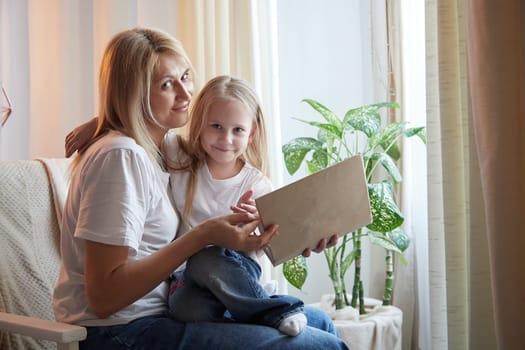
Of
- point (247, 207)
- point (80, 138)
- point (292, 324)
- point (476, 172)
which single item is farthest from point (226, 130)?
point (476, 172)

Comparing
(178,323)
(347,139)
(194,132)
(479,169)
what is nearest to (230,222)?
(178,323)

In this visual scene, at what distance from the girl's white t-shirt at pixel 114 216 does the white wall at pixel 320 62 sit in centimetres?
139

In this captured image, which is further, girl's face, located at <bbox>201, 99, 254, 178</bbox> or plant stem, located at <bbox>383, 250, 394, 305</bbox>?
plant stem, located at <bbox>383, 250, 394, 305</bbox>

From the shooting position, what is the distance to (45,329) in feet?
4.55

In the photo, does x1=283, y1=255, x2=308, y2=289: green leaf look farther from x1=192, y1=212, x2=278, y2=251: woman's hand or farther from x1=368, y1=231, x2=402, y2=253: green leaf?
x1=192, y1=212, x2=278, y2=251: woman's hand

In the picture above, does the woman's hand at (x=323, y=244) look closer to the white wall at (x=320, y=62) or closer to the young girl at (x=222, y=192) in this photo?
the young girl at (x=222, y=192)

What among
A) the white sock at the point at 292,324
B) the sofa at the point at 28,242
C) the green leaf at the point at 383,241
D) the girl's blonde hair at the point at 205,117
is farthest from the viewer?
the green leaf at the point at 383,241

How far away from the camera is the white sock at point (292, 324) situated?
1.46m

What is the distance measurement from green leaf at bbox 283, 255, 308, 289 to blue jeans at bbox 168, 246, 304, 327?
83cm

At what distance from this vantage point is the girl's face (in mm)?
1693

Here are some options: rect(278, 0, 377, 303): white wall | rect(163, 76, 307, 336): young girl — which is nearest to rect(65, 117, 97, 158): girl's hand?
rect(163, 76, 307, 336): young girl

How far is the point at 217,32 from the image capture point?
277cm

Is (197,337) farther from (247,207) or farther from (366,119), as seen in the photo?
(366,119)

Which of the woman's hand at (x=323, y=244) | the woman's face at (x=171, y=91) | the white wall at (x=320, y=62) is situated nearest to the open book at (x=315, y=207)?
the woman's hand at (x=323, y=244)
